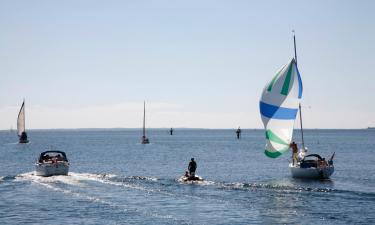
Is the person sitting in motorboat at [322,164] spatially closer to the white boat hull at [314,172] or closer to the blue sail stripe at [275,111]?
the white boat hull at [314,172]

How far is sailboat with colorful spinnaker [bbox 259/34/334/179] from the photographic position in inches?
1900

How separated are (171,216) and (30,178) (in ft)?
77.2

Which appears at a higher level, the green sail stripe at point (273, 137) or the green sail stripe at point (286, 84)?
the green sail stripe at point (286, 84)

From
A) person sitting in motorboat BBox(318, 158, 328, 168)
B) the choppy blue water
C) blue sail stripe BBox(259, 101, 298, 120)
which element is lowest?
the choppy blue water

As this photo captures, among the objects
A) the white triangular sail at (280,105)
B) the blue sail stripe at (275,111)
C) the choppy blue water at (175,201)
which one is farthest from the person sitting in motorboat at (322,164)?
the blue sail stripe at (275,111)

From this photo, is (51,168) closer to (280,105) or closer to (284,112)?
(280,105)

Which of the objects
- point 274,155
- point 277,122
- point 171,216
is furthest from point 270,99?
point 171,216

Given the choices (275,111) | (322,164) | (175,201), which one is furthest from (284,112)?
(175,201)

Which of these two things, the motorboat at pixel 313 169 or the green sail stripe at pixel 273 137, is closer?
the motorboat at pixel 313 169

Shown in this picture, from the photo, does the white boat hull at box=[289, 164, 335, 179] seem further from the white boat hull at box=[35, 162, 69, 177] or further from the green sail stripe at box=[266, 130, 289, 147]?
the white boat hull at box=[35, 162, 69, 177]

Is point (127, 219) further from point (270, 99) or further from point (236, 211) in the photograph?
point (270, 99)

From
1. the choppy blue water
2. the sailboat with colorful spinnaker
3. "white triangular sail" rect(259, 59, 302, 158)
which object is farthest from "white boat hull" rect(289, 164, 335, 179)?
"white triangular sail" rect(259, 59, 302, 158)

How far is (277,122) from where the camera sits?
48.9m

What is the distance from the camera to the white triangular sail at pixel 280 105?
1903 inches
